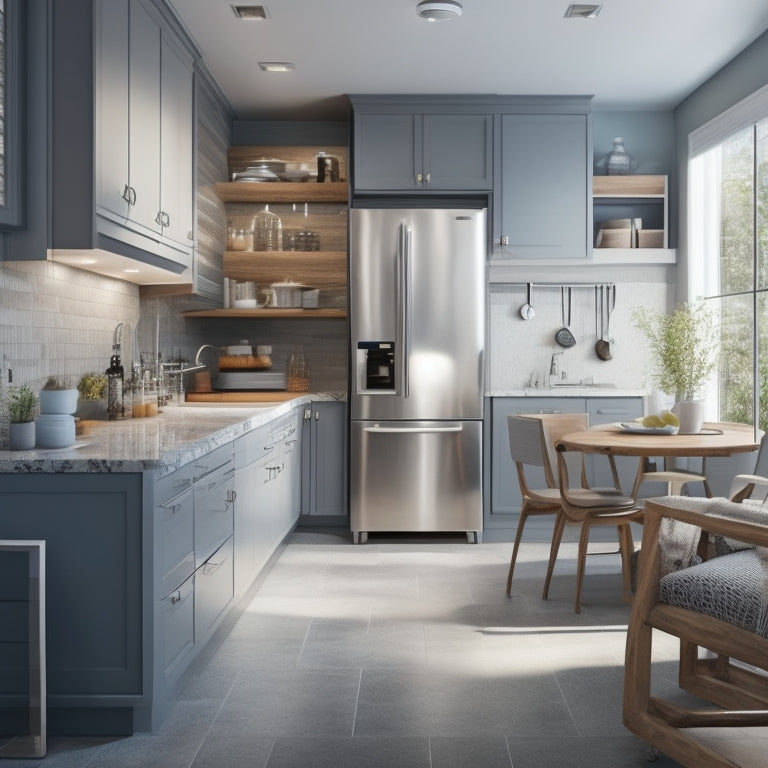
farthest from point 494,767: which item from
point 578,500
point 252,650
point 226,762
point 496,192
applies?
point 496,192

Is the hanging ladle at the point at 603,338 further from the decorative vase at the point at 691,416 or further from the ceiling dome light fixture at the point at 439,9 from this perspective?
the ceiling dome light fixture at the point at 439,9

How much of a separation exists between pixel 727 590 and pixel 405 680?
1.22m

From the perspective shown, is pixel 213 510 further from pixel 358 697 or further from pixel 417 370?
pixel 417 370

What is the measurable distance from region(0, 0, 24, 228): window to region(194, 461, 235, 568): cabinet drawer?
1052 mm

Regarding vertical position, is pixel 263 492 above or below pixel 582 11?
below

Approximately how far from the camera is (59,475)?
2.45 m

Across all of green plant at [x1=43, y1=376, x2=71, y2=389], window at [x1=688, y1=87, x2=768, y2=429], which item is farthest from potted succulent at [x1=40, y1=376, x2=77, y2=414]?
window at [x1=688, y1=87, x2=768, y2=429]

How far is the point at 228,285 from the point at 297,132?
3.79 feet

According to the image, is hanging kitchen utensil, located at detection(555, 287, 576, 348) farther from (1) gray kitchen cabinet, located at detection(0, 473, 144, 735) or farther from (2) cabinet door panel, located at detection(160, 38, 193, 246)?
(1) gray kitchen cabinet, located at detection(0, 473, 144, 735)

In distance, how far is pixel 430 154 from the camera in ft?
17.9

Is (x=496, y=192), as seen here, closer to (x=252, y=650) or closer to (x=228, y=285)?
(x=228, y=285)

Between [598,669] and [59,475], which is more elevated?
[59,475]

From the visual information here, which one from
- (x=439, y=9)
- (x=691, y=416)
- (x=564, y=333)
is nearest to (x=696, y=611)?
(x=691, y=416)

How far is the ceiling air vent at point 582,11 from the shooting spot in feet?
13.0
